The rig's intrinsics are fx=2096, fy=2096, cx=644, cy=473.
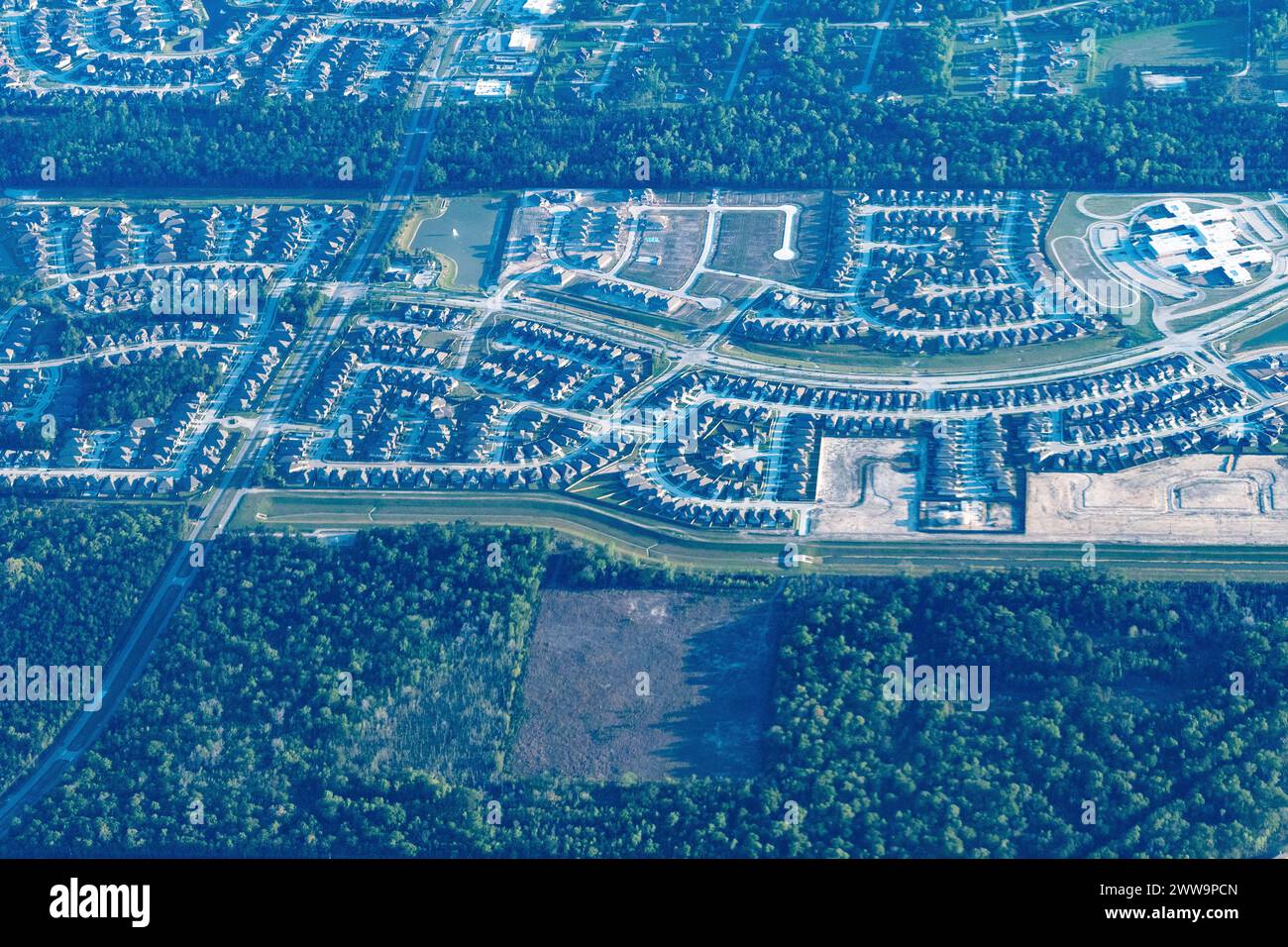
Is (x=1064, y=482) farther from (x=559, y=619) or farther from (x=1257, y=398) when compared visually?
(x=559, y=619)

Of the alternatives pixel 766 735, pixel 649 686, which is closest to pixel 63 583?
pixel 649 686

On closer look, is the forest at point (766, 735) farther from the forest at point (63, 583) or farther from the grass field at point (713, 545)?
the forest at point (63, 583)

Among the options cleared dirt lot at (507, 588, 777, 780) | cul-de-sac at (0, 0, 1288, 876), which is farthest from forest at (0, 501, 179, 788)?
cleared dirt lot at (507, 588, 777, 780)

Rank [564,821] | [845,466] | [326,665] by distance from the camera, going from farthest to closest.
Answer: [845,466] < [326,665] < [564,821]

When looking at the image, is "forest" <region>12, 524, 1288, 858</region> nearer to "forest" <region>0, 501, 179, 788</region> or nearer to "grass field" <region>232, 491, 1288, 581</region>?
"grass field" <region>232, 491, 1288, 581</region>

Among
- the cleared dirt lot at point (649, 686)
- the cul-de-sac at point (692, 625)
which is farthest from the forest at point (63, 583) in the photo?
the cleared dirt lot at point (649, 686)

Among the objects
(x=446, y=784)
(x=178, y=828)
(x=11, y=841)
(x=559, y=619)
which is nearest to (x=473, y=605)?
(x=559, y=619)

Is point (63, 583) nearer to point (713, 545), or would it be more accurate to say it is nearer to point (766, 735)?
point (713, 545)
